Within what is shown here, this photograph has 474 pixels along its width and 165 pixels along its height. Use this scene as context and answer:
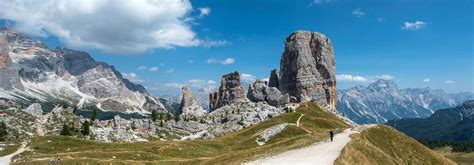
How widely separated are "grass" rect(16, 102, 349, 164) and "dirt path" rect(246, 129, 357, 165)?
3834 mm

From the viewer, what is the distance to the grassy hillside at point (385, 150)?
7971cm

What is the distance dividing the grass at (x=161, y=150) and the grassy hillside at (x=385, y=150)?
1054cm

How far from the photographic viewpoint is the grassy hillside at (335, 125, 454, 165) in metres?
79.7

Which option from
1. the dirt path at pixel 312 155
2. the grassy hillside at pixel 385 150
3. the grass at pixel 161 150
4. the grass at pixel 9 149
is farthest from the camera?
the grass at pixel 9 149

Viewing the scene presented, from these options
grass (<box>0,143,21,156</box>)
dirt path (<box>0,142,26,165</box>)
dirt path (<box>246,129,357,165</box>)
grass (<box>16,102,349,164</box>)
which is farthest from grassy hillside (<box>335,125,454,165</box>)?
grass (<box>0,143,21,156</box>)

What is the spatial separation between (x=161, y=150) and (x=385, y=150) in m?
51.2

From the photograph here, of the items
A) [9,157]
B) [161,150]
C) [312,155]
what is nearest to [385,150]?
[312,155]

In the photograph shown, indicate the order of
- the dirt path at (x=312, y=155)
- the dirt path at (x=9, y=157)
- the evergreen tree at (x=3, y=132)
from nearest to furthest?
the dirt path at (x=312, y=155)
the dirt path at (x=9, y=157)
the evergreen tree at (x=3, y=132)

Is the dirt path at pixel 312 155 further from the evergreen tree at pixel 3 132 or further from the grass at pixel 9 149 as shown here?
the evergreen tree at pixel 3 132

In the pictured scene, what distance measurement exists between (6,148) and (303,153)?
7366 centimetres

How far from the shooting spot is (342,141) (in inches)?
3531

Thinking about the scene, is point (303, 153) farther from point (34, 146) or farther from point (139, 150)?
point (34, 146)

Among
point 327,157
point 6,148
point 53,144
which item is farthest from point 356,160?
point 6,148

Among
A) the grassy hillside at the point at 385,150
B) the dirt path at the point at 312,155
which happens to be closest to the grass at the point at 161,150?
the dirt path at the point at 312,155
